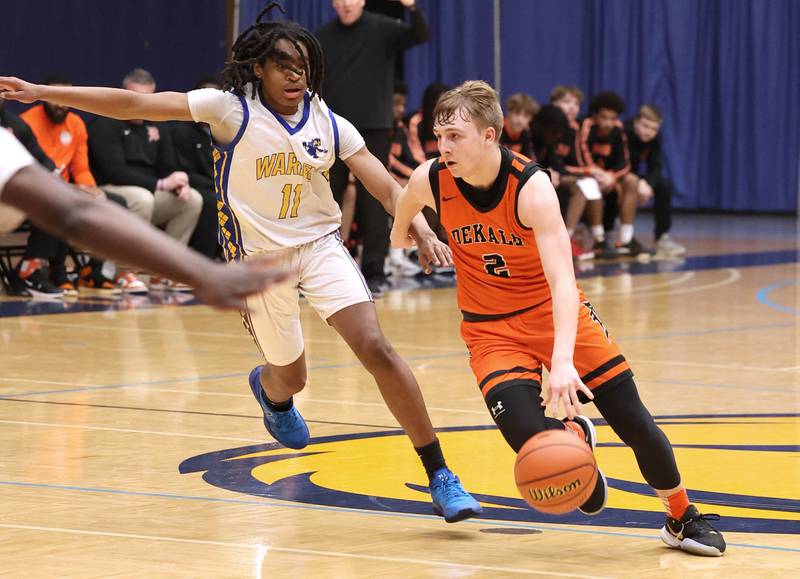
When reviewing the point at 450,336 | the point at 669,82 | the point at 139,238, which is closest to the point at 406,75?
the point at 669,82

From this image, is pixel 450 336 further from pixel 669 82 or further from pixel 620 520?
pixel 669 82

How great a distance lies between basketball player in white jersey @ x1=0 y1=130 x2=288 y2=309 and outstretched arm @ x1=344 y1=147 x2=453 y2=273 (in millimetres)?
2364

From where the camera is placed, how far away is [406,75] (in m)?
20.8

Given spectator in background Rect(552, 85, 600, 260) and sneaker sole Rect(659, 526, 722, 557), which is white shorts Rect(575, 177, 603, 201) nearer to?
spectator in background Rect(552, 85, 600, 260)

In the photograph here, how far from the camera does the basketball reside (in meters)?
4.00

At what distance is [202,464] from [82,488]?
20.9 inches

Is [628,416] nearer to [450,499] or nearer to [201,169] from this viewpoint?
[450,499]

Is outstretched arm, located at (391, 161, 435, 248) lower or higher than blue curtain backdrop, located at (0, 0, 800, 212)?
higher

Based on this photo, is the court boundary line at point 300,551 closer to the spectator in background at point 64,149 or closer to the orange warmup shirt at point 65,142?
the spectator in background at point 64,149

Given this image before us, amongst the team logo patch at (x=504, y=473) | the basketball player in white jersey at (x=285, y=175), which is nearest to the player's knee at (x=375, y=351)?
the basketball player in white jersey at (x=285, y=175)

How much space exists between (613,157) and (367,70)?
15.6 feet

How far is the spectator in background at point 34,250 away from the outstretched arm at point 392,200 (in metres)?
5.59

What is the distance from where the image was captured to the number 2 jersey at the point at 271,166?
5.08 meters

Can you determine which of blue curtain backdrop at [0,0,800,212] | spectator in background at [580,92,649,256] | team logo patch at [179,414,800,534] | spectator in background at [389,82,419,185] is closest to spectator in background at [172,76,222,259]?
spectator in background at [389,82,419,185]
